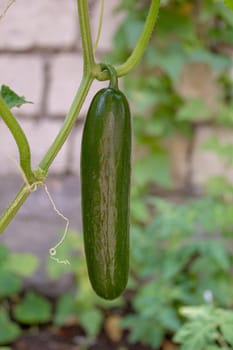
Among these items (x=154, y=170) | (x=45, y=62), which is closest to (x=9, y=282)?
(x=154, y=170)

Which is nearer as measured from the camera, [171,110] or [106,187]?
[106,187]

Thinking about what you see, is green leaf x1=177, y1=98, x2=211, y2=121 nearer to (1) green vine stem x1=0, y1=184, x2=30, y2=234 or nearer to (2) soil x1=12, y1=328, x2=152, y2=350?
(2) soil x1=12, y1=328, x2=152, y2=350

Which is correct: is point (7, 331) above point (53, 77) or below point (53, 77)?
below

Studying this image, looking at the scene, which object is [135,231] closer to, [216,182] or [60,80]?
[216,182]

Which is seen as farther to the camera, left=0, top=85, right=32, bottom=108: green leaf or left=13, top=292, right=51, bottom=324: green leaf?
left=13, top=292, right=51, bottom=324: green leaf

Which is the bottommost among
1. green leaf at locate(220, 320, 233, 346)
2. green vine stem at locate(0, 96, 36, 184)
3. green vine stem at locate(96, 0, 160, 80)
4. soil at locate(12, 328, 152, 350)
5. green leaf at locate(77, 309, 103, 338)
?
soil at locate(12, 328, 152, 350)

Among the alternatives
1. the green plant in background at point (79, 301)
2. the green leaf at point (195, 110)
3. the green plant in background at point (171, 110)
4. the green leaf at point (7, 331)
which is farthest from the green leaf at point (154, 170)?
the green leaf at point (7, 331)

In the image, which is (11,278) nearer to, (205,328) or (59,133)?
(205,328)

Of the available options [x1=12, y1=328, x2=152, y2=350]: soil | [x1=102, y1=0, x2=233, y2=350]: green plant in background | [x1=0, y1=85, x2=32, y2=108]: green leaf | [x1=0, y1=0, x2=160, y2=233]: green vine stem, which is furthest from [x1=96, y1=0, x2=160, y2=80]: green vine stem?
[x1=12, y1=328, x2=152, y2=350]: soil

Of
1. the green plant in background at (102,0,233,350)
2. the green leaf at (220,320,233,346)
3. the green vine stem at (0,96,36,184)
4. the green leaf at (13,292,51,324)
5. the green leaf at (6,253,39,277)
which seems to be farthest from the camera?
the green leaf at (13,292,51,324)
